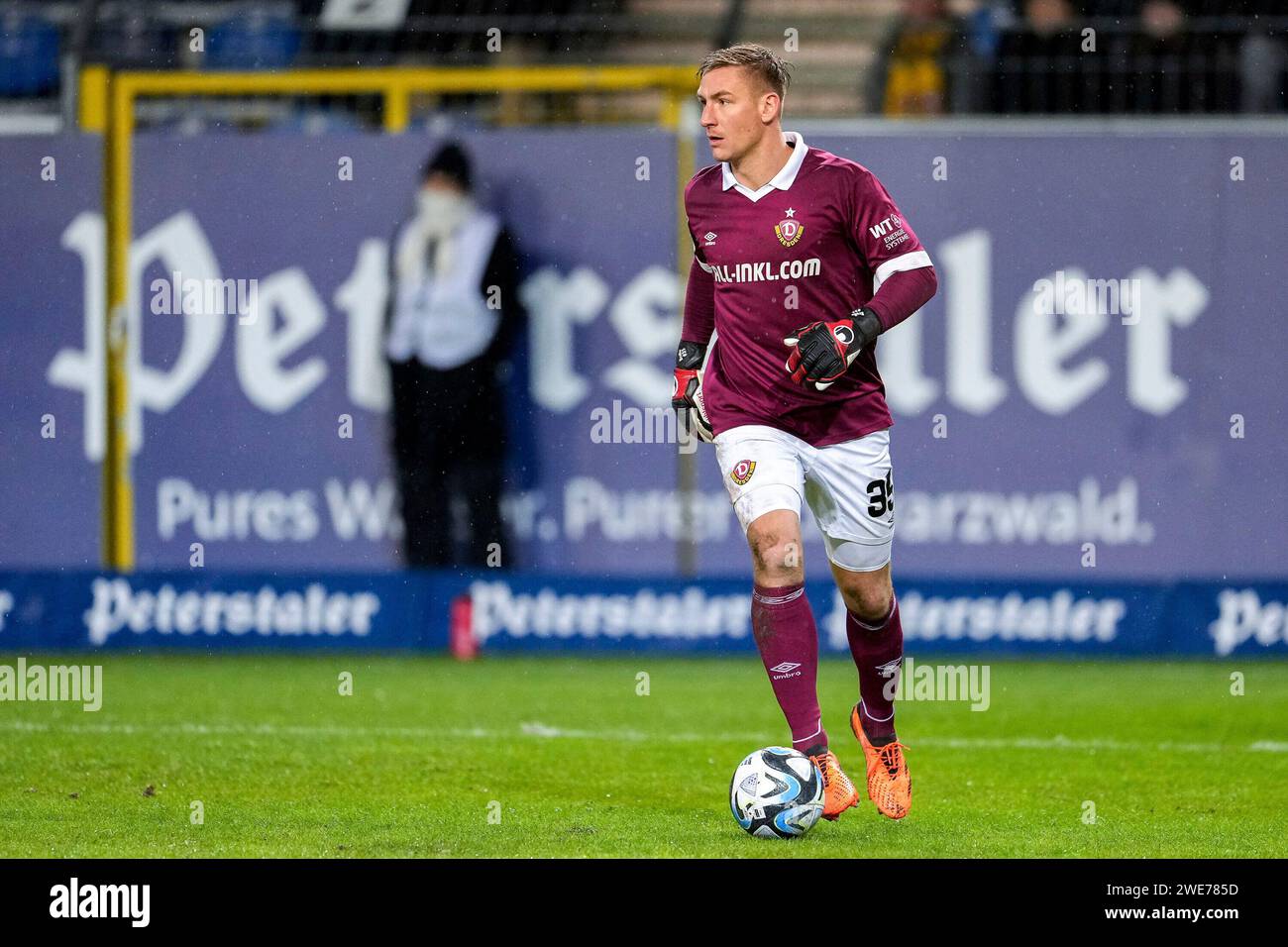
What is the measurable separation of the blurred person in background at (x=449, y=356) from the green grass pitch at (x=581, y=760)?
838 mm

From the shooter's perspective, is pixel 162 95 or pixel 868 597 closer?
pixel 868 597

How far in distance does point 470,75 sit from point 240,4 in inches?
78.0

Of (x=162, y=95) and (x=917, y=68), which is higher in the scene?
(x=917, y=68)

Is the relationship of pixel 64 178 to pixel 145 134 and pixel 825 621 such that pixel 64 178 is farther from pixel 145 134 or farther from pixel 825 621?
pixel 825 621

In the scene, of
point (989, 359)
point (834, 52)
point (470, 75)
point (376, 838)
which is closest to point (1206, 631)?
point (989, 359)

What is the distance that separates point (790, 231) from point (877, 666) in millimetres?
1344

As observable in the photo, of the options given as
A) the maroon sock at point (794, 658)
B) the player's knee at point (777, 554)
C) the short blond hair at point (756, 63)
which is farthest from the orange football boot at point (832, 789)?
the short blond hair at point (756, 63)

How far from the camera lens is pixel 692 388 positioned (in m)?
6.14

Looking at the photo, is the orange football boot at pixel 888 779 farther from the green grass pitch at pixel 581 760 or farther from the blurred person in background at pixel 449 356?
the blurred person in background at pixel 449 356

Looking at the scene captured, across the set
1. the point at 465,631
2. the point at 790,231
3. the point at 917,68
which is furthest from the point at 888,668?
the point at 917,68

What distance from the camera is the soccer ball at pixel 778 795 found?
5438mm

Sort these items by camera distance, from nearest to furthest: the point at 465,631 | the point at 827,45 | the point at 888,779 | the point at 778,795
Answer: the point at 778,795, the point at 888,779, the point at 465,631, the point at 827,45

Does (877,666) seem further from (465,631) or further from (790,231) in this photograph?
(465,631)
